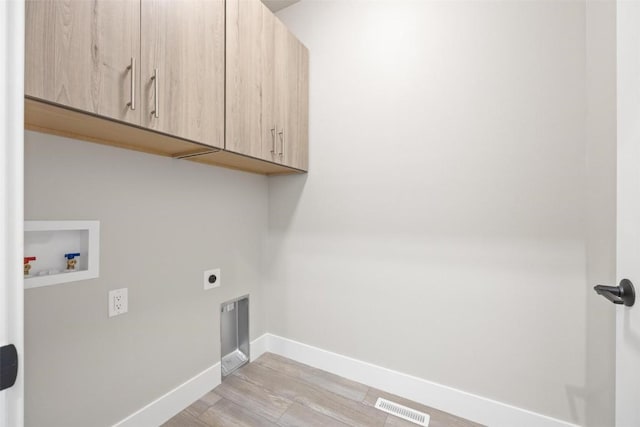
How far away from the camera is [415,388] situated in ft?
5.14

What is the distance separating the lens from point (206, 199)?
1.63 meters

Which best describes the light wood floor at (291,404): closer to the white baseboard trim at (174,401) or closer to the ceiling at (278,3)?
the white baseboard trim at (174,401)

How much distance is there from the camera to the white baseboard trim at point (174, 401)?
50.6 inches

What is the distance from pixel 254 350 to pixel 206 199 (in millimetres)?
1193

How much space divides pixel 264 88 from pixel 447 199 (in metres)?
1.24

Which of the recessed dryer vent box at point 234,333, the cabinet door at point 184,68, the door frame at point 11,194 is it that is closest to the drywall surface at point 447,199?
the recessed dryer vent box at point 234,333

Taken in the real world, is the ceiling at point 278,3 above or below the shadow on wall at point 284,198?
above

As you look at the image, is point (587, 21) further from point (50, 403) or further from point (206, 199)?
point (50, 403)

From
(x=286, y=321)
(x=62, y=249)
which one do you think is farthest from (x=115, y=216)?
(x=286, y=321)

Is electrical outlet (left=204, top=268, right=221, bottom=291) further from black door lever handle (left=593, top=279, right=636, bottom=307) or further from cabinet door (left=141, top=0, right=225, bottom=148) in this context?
black door lever handle (left=593, top=279, right=636, bottom=307)

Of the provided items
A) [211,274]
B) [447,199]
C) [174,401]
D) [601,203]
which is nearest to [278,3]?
[447,199]

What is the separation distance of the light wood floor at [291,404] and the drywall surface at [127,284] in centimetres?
21

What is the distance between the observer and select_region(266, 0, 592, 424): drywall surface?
1.25m

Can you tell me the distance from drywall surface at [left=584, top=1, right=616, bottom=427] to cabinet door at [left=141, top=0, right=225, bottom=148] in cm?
157
